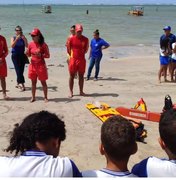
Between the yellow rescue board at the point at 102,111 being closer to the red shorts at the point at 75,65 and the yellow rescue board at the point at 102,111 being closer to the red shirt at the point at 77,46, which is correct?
the red shorts at the point at 75,65

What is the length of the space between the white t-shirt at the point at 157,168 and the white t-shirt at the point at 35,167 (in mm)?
490

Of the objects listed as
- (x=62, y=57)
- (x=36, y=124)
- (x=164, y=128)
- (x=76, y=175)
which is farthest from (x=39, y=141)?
(x=62, y=57)

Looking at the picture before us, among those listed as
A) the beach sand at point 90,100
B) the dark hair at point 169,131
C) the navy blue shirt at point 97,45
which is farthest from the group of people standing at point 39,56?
the dark hair at point 169,131

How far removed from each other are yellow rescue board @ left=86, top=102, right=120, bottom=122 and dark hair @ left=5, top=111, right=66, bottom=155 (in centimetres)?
447

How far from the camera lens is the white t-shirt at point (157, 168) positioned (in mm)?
2473

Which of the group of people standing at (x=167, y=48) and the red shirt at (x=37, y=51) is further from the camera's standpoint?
the group of people standing at (x=167, y=48)

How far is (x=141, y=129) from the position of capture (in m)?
6.02

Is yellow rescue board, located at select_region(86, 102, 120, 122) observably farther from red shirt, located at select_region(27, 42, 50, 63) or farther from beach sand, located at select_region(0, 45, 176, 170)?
red shirt, located at select_region(27, 42, 50, 63)

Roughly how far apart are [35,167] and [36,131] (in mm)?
245

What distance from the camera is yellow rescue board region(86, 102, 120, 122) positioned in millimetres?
7152

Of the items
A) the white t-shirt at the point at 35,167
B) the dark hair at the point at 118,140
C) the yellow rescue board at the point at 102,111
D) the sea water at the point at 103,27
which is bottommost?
the sea water at the point at 103,27

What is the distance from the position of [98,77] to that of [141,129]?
234 inches

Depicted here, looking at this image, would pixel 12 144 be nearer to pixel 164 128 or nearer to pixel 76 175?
pixel 76 175

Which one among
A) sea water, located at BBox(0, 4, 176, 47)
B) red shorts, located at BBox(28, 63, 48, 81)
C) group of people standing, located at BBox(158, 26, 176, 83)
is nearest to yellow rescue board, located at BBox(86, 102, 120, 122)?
red shorts, located at BBox(28, 63, 48, 81)
